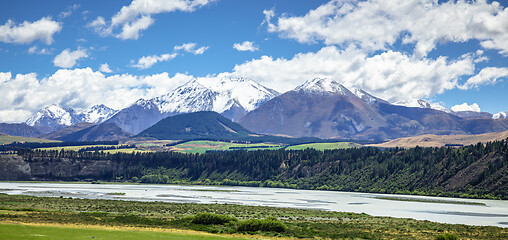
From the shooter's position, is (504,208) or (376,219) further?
(504,208)

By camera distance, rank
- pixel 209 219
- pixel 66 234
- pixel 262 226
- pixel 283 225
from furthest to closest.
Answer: pixel 209 219
pixel 262 226
pixel 283 225
pixel 66 234

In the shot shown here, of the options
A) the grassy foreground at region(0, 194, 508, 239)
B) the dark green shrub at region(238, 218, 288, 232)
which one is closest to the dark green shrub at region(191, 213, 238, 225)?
the grassy foreground at region(0, 194, 508, 239)

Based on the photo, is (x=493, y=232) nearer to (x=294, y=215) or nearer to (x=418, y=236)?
(x=418, y=236)

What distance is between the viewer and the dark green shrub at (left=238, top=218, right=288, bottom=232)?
2899 inches

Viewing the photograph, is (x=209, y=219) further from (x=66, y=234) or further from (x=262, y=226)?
(x=66, y=234)

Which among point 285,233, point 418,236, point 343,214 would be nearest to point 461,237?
point 418,236

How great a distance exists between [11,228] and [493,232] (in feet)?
217

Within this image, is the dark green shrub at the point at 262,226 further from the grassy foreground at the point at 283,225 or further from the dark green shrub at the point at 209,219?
the dark green shrub at the point at 209,219

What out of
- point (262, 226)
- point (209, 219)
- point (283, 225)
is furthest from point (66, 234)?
point (283, 225)

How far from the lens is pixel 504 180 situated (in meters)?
155

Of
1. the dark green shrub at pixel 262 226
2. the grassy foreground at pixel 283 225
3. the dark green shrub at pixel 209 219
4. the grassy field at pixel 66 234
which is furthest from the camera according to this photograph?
the dark green shrub at pixel 209 219

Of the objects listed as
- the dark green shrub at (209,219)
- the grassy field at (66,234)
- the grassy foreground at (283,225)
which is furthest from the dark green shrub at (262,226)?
the grassy field at (66,234)

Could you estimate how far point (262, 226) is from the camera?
74.2 meters

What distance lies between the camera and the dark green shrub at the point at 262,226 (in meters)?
73.6
